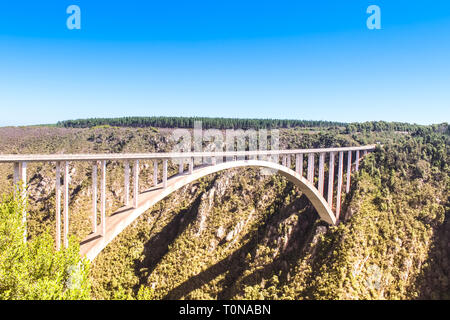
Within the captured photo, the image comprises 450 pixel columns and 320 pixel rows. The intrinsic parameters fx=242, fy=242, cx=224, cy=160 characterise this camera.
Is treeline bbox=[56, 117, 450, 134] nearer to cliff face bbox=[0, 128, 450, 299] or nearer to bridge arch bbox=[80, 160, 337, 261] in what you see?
cliff face bbox=[0, 128, 450, 299]

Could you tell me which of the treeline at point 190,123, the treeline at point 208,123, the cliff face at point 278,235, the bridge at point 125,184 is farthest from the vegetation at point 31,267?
the treeline at point 190,123

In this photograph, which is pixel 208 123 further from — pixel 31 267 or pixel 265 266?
pixel 31 267

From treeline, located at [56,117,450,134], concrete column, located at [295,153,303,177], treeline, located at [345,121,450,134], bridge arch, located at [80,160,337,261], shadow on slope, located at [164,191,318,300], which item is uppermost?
treeline, located at [56,117,450,134]

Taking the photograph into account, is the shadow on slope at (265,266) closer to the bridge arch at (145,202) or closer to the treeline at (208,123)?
the bridge arch at (145,202)

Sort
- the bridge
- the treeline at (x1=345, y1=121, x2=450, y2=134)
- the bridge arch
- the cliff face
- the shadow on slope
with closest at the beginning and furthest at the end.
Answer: the bridge
the bridge arch
the cliff face
the shadow on slope
the treeline at (x1=345, y1=121, x2=450, y2=134)

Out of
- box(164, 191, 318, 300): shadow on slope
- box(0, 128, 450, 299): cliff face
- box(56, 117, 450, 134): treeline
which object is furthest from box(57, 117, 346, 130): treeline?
box(164, 191, 318, 300): shadow on slope
